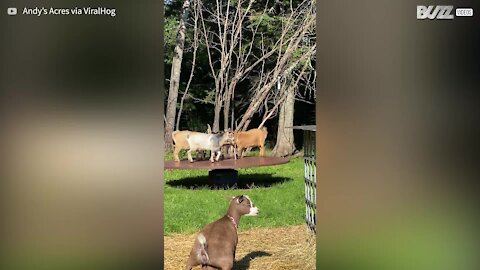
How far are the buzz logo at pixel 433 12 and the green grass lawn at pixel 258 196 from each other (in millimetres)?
873

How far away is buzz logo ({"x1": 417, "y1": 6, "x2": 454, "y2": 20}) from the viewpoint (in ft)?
8.06

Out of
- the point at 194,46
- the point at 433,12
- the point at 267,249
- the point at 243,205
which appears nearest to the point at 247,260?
the point at 267,249

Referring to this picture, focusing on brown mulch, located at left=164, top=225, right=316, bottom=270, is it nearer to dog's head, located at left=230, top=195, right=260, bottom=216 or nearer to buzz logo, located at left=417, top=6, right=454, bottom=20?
dog's head, located at left=230, top=195, right=260, bottom=216

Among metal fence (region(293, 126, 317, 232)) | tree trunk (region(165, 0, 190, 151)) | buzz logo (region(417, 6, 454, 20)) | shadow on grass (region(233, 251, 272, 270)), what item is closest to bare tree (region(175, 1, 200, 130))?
tree trunk (region(165, 0, 190, 151))

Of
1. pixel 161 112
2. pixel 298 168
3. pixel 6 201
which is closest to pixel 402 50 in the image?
pixel 298 168

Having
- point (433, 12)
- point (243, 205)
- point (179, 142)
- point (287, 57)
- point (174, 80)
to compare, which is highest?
point (433, 12)

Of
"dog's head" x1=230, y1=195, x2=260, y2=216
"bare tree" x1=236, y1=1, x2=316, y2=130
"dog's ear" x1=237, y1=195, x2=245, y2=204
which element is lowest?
"dog's head" x1=230, y1=195, x2=260, y2=216

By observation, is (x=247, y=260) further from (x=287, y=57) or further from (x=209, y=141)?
(x=287, y=57)

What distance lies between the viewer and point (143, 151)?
239cm

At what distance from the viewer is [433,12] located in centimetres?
246

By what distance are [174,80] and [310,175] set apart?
78 cm

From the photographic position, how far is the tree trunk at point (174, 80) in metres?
2.46

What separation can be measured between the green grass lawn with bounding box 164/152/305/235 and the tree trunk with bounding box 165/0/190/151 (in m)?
0.23

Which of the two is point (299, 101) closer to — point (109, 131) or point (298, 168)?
point (298, 168)
